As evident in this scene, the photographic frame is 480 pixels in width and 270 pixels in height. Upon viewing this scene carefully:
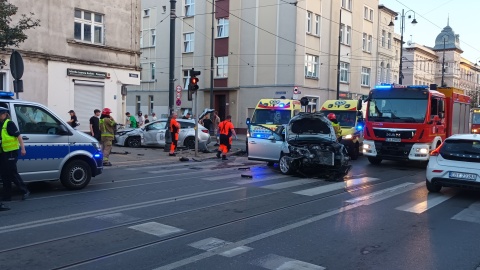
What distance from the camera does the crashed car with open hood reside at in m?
12.0

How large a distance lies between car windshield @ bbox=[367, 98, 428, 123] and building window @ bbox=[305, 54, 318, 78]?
20.2 meters

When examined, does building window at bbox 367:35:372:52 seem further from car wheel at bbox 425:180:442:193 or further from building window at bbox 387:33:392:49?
car wheel at bbox 425:180:442:193

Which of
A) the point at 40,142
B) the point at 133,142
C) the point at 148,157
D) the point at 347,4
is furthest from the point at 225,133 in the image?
the point at 347,4

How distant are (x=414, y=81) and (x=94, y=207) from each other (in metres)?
64.0

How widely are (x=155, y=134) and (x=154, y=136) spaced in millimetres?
104

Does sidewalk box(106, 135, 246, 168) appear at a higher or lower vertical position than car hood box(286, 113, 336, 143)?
lower

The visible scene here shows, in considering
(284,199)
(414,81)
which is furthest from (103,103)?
(414,81)

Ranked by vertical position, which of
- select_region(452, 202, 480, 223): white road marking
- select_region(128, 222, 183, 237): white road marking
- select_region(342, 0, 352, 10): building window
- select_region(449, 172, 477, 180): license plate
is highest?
select_region(342, 0, 352, 10): building window

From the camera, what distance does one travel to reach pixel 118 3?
76.0ft

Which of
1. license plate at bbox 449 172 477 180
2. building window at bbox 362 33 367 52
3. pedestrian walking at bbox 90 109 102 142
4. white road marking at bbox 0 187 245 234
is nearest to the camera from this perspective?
white road marking at bbox 0 187 245 234

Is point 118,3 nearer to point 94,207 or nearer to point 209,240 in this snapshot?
point 94,207

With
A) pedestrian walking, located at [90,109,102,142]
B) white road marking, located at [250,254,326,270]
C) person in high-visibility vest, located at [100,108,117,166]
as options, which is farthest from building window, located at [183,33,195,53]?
white road marking, located at [250,254,326,270]

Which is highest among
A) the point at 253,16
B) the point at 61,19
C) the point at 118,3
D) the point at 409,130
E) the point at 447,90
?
the point at 253,16

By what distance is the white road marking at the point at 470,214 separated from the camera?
7825mm
